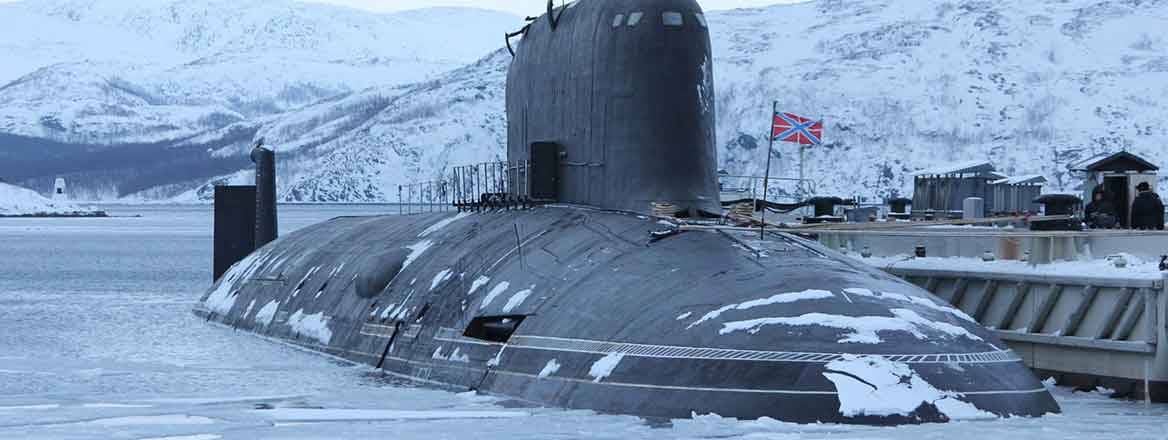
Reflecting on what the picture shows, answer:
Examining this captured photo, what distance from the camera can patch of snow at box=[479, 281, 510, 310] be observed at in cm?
1988

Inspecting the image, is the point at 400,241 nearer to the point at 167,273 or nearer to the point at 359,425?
the point at 359,425

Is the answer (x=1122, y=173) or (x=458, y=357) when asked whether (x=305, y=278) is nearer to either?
(x=458, y=357)

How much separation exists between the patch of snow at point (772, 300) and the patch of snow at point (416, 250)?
8282mm

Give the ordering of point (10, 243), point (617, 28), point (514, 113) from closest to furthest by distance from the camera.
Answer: point (617, 28) < point (514, 113) < point (10, 243)

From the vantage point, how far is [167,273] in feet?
208

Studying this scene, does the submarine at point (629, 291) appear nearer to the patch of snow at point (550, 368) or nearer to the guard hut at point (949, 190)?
the patch of snow at point (550, 368)

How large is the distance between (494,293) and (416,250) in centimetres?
468

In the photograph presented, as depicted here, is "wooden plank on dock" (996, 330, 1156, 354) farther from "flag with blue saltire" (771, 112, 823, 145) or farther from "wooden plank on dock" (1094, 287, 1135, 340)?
"flag with blue saltire" (771, 112, 823, 145)

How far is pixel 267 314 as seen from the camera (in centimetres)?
2862

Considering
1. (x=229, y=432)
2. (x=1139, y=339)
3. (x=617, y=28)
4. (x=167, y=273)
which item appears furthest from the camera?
(x=167, y=273)

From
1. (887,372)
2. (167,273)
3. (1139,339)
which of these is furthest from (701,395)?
(167,273)

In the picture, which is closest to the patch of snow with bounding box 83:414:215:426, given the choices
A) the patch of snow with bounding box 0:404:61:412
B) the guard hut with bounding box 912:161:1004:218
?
the patch of snow with bounding box 0:404:61:412

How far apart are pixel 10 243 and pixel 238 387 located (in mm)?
94157

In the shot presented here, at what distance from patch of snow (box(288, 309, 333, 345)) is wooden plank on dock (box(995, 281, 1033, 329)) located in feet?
30.4
